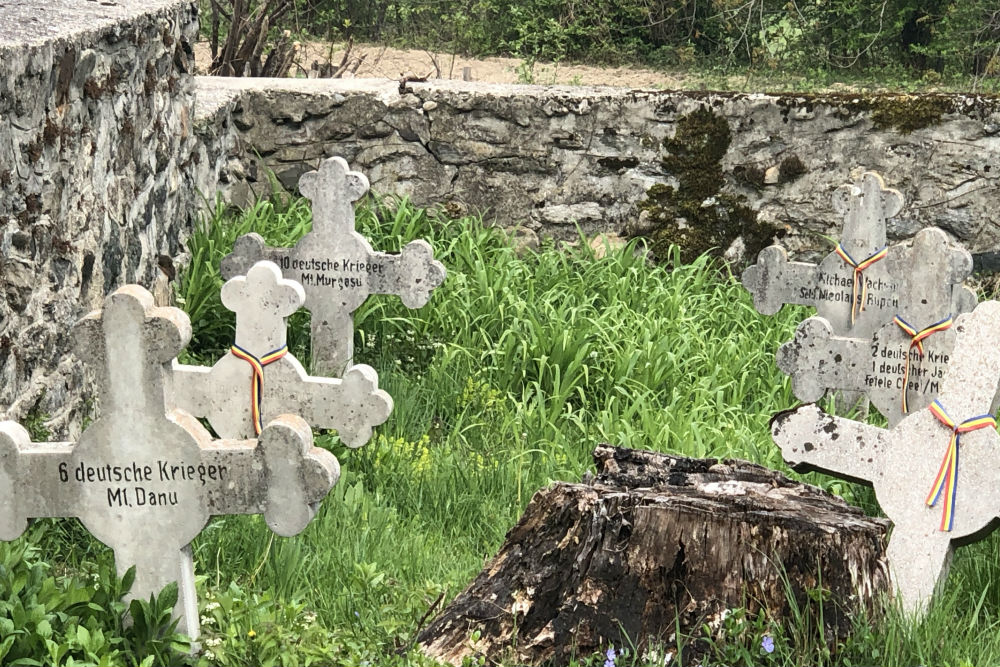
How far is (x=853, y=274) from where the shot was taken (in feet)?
15.6

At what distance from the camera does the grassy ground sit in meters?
2.47

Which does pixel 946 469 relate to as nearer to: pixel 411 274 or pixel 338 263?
pixel 411 274

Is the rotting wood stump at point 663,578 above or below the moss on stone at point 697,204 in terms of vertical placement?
below

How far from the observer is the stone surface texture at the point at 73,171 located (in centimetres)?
330

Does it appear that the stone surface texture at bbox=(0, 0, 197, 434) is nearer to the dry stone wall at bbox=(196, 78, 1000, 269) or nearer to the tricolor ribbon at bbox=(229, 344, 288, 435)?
the tricolor ribbon at bbox=(229, 344, 288, 435)

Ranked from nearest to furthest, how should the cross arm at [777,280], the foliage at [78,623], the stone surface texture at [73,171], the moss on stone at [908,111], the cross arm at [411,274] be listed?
1. the foliage at [78,623]
2. the stone surface texture at [73,171]
3. the cross arm at [411,274]
4. the cross arm at [777,280]
5. the moss on stone at [908,111]

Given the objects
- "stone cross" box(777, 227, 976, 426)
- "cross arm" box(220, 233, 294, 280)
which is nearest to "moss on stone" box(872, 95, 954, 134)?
"stone cross" box(777, 227, 976, 426)

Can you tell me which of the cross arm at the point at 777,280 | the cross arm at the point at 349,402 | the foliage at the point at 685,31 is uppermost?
the foliage at the point at 685,31

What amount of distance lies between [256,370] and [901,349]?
2.30 metres

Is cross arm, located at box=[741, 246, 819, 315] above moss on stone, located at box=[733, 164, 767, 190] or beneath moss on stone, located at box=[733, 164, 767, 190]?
beneath

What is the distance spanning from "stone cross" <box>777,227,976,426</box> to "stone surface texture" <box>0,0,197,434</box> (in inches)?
96.9

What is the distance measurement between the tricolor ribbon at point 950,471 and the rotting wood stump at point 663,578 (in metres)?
0.35

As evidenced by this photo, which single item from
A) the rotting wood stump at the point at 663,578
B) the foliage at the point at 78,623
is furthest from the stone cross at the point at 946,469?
the foliage at the point at 78,623

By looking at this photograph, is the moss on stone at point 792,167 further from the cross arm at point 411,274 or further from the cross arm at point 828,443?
the cross arm at point 828,443
